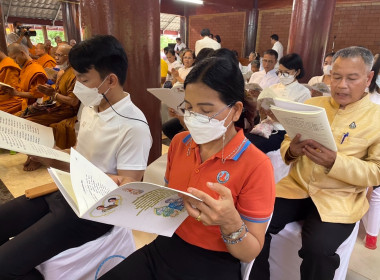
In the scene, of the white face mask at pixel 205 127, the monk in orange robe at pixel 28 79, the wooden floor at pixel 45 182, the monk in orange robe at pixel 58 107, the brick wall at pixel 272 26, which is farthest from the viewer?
the brick wall at pixel 272 26

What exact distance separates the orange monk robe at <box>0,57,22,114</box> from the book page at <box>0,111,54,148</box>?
2.77m

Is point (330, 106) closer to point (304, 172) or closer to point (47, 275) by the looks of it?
point (304, 172)

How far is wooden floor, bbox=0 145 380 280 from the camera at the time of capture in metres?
1.79

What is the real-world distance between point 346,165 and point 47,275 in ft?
4.84

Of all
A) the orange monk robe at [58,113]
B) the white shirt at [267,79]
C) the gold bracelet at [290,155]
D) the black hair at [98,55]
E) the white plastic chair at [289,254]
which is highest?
the black hair at [98,55]

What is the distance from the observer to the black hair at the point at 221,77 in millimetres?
991

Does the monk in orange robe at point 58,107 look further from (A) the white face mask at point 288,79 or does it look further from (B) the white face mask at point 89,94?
(A) the white face mask at point 288,79

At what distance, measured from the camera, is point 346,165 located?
1352 millimetres

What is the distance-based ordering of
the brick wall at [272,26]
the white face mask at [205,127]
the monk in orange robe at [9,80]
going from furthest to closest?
the brick wall at [272,26] → the monk in orange robe at [9,80] → the white face mask at [205,127]

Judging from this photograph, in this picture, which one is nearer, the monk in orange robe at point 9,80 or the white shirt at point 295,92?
the white shirt at point 295,92

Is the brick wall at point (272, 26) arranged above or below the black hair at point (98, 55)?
above

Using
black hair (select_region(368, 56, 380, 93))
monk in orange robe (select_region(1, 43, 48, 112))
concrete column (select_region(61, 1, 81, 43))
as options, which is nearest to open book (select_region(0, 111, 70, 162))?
black hair (select_region(368, 56, 380, 93))

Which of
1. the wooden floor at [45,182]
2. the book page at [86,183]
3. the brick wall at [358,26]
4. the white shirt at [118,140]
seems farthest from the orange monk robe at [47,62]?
the brick wall at [358,26]

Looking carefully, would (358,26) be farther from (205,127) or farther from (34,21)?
(34,21)
